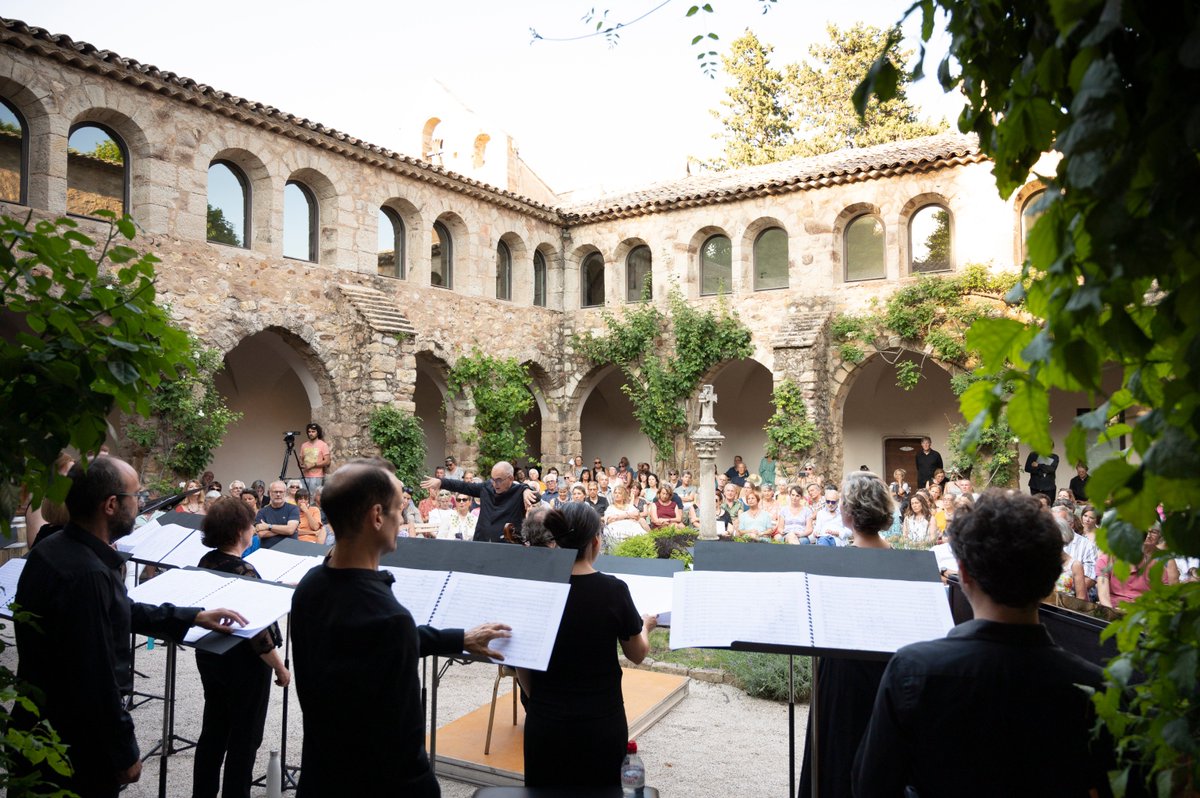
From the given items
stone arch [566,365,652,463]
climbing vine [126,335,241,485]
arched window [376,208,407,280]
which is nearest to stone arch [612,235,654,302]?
stone arch [566,365,652,463]

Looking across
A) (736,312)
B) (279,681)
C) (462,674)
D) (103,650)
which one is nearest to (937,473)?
(736,312)

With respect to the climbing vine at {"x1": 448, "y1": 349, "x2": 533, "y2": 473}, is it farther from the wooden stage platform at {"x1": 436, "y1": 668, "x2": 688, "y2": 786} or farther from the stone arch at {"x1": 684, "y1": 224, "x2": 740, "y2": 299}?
the wooden stage platform at {"x1": 436, "y1": 668, "x2": 688, "y2": 786}

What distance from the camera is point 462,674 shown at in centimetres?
732

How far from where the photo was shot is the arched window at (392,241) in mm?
15607

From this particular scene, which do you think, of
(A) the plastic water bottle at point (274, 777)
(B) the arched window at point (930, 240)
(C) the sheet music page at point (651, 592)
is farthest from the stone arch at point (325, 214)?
(C) the sheet music page at point (651, 592)

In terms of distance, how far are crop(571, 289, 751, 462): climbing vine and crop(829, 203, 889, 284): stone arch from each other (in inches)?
83.6

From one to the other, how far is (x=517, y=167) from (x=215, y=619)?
75.1ft

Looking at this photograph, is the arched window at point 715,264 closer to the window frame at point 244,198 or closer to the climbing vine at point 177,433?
the window frame at point 244,198

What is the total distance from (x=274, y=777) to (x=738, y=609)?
2.81 m

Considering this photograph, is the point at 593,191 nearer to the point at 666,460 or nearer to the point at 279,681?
the point at 666,460

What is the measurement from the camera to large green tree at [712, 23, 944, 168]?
27.9 metres

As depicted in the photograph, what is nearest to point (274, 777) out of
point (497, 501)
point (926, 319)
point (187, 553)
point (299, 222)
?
point (187, 553)

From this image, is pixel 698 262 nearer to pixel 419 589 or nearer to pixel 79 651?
pixel 419 589

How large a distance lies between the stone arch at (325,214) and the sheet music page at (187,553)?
980cm
